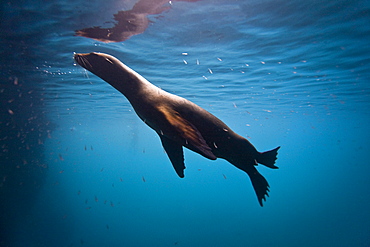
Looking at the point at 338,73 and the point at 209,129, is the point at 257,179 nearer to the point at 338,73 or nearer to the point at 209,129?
the point at 209,129

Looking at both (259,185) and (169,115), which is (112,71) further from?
(259,185)

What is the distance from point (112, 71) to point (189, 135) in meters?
1.69

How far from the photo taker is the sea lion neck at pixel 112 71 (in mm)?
3008

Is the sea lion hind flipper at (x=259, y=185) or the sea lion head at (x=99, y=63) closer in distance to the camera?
the sea lion head at (x=99, y=63)

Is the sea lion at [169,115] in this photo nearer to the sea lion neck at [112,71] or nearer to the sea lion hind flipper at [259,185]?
the sea lion neck at [112,71]

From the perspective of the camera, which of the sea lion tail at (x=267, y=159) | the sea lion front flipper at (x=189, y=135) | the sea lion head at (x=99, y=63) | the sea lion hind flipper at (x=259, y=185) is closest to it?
the sea lion front flipper at (x=189, y=135)

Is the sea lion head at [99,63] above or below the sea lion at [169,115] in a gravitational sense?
above

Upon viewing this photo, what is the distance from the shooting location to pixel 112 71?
3.05m

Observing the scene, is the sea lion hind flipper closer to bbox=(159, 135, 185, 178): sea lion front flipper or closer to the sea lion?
the sea lion

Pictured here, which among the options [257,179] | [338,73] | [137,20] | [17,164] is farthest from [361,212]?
[17,164]

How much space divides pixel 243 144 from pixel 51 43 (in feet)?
28.5

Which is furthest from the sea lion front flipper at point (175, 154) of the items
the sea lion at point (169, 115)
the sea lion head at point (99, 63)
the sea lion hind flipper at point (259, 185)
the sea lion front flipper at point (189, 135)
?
the sea lion hind flipper at point (259, 185)

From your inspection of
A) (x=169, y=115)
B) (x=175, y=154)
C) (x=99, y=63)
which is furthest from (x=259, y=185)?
(x=99, y=63)

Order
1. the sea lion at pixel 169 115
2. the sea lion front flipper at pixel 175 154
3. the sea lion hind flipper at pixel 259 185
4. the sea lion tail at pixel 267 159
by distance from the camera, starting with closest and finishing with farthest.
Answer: the sea lion at pixel 169 115
the sea lion front flipper at pixel 175 154
the sea lion tail at pixel 267 159
the sea lion hind flipper at pixel 259 185
